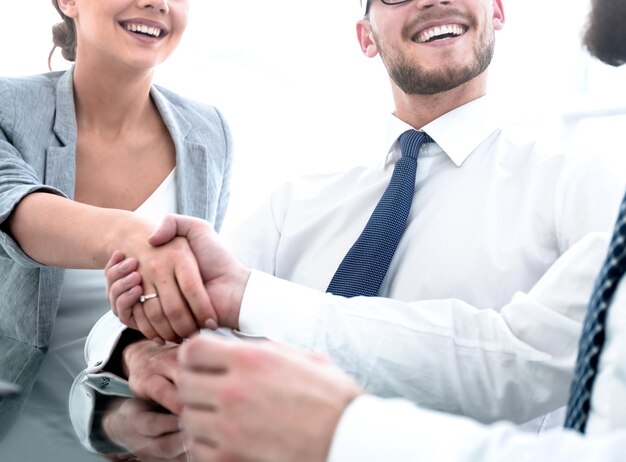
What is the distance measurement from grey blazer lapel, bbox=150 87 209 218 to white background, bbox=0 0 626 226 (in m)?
1.58

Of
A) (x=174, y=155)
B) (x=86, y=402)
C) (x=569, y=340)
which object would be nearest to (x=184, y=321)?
(x=86, y=402)

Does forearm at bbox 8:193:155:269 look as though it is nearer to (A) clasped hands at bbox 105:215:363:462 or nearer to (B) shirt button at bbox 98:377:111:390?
(B) shirt button at bbox 98:377:111:390

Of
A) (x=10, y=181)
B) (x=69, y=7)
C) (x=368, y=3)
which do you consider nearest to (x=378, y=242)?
(x=368, y=3)

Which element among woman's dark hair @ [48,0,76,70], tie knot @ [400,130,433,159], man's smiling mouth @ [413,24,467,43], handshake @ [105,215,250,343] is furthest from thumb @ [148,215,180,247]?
woman's dark hair @ [48,0,76,70]

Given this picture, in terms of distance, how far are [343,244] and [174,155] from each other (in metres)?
0.76

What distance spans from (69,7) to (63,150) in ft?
1.60

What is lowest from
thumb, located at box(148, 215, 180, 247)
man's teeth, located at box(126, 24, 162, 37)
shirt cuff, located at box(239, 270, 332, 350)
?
shirt cuff, located at box(239, 270, 332, 350)

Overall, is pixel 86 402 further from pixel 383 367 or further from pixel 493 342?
pixel 493 342

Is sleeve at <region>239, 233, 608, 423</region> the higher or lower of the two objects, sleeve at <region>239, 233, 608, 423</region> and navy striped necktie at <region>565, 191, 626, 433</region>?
the lower

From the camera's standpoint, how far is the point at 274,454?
53 cm

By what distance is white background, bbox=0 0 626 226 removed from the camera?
11.9ft

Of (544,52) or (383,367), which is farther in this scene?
(544,52)

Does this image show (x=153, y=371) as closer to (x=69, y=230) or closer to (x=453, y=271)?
(x=69, y=230)

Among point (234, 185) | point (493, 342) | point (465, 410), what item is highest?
point (493, 342)
